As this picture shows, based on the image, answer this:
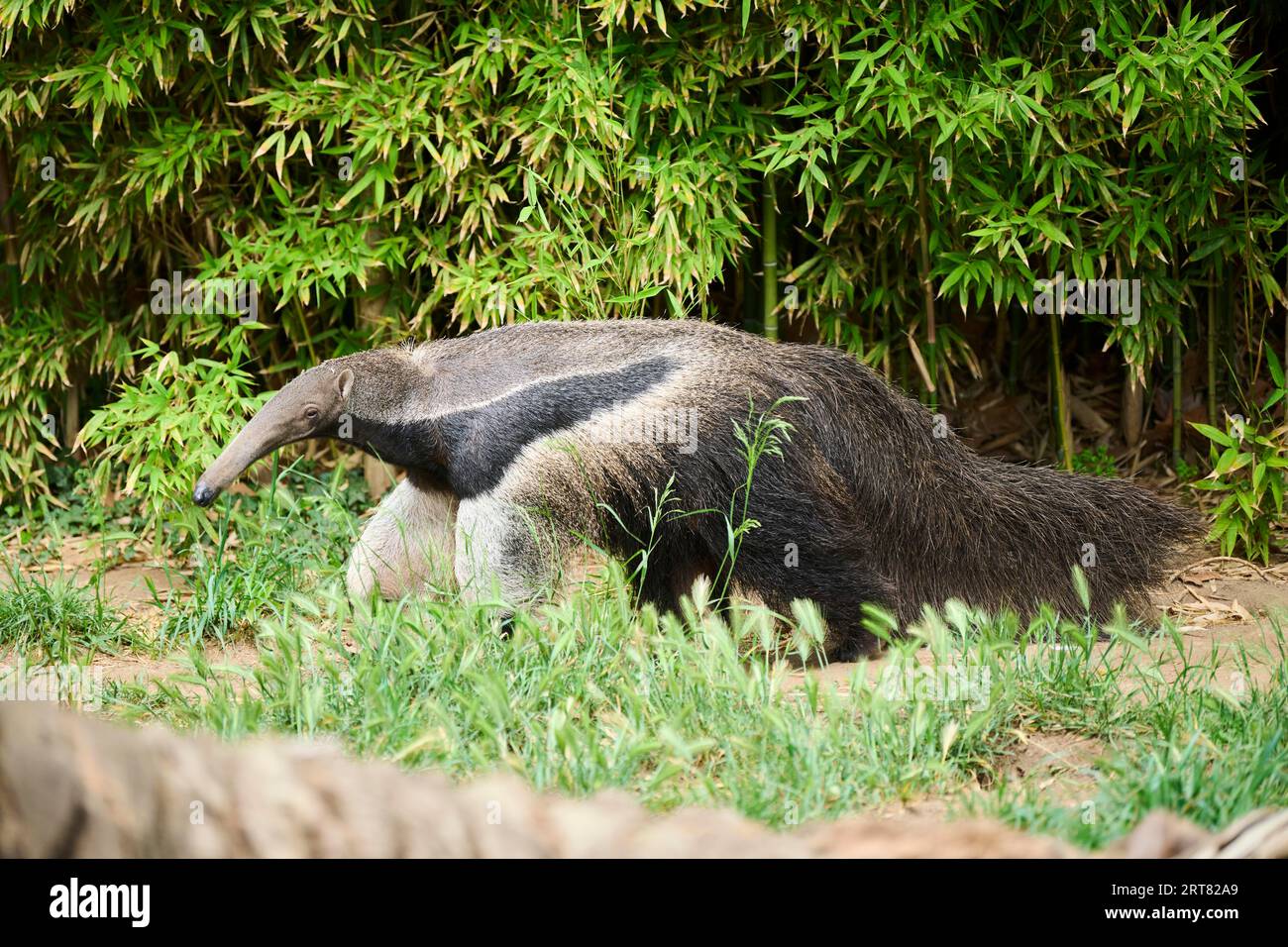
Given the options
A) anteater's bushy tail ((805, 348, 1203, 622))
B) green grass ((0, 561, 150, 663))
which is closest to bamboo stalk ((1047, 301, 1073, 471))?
anteater's bushy tail ((805, 348, 1203, 622))

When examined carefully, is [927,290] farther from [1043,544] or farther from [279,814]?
[279,814]

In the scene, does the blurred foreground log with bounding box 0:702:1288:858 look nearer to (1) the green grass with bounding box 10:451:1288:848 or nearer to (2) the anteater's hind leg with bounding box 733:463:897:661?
(1) the green grass with bounding box 10:451:1288:848

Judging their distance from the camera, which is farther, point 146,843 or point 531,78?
point 531,78

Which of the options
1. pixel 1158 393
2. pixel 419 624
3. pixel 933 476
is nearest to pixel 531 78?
pixel 933 476

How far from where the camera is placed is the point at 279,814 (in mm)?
1551

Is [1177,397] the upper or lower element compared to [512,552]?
upper

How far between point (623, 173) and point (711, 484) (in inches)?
67.9

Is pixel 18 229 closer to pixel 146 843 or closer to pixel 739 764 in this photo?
pixel 739 764

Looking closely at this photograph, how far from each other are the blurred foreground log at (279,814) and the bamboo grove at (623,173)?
156 inches

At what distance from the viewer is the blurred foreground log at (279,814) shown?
1438 mm

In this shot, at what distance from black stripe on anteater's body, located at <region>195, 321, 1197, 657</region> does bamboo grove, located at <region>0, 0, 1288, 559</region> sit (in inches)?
38.5

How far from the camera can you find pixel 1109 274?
6.21m

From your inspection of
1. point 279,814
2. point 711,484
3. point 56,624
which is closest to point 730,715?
point 711,484
